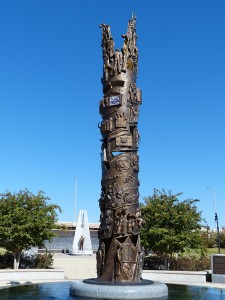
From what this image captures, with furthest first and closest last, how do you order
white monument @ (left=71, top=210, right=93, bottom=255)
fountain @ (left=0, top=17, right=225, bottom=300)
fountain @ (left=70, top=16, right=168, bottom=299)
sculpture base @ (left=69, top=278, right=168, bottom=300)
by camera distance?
white monument @ (left=71, top=210, right=93, bottom=255) → fountain @ (left=70, top=16, right=168, bottom=299) → fountain @ (left=0, top=17, right=225, bottom=300) → sculpture base @ (left=69, top=278, right=168, bottom=300)

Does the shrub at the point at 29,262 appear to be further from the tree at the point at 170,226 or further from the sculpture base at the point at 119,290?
the sculpture base at the point at 119,290

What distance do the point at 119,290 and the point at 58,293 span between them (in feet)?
10.8

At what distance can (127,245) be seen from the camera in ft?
50.0

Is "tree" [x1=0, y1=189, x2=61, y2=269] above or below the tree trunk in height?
above

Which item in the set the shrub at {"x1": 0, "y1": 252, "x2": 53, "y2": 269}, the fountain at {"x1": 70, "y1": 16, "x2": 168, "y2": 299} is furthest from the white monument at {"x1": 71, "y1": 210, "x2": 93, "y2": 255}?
the fountain at {"x1": 70, "y1": 16, "x2": 168, "y2": 299}

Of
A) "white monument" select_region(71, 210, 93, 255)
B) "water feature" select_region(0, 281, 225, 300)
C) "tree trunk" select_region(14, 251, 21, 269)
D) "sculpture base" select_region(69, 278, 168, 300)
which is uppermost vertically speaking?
"white monument" select_region(71, 210, 93, 255)

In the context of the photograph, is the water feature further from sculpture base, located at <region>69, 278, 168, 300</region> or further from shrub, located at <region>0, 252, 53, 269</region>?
shrub, located at <region>0, 252, 53, 269</region>

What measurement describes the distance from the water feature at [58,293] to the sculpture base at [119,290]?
40 centimetres

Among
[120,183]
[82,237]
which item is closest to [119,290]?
[120,183]

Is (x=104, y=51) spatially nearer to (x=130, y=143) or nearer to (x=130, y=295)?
(x=130, y=143)

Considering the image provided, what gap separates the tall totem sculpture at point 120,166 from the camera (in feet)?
50.0

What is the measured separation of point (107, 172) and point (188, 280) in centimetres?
991

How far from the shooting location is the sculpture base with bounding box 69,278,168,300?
13277 mm

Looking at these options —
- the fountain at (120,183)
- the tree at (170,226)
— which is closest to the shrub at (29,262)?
the tree at (170,226)
